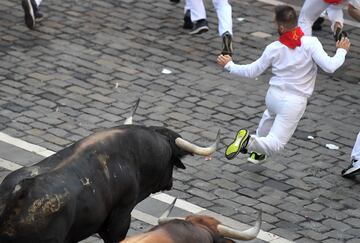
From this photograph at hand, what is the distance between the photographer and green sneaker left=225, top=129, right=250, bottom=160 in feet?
35.0

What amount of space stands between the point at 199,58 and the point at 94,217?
21.1 ft

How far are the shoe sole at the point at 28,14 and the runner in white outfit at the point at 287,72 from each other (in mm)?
4479

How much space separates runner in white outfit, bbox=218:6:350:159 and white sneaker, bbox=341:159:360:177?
2.68ft

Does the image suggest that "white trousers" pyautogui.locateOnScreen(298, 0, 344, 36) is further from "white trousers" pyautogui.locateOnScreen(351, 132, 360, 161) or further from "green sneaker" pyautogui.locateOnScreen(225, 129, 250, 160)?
"green sneaker" pyautogui.locateOnScreen(225, 129, 250, 160)

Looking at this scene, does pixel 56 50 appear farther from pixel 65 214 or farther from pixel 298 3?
pixel 65 214

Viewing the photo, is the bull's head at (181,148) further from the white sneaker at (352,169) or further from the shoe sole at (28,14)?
the shoe sole at (28,14)

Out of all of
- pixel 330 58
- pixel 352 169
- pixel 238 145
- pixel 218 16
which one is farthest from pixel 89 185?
pixel 218 16

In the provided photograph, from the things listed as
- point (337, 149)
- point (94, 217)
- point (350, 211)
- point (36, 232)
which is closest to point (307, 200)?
point (350, 211)

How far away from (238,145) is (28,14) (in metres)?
4.92

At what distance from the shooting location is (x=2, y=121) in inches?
462

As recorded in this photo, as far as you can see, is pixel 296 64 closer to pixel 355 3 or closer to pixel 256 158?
pixel 256 158

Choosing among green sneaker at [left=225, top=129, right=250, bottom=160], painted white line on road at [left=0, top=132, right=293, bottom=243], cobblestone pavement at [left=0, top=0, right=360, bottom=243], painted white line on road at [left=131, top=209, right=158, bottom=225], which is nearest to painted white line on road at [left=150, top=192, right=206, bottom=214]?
painted white line on road at [left=0, top=132, right=293, bottom=243]

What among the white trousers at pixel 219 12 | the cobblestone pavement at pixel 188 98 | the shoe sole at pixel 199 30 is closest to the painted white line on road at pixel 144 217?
the cobblestone pavement at pixel 188 98

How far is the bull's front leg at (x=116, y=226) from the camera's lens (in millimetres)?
8219
